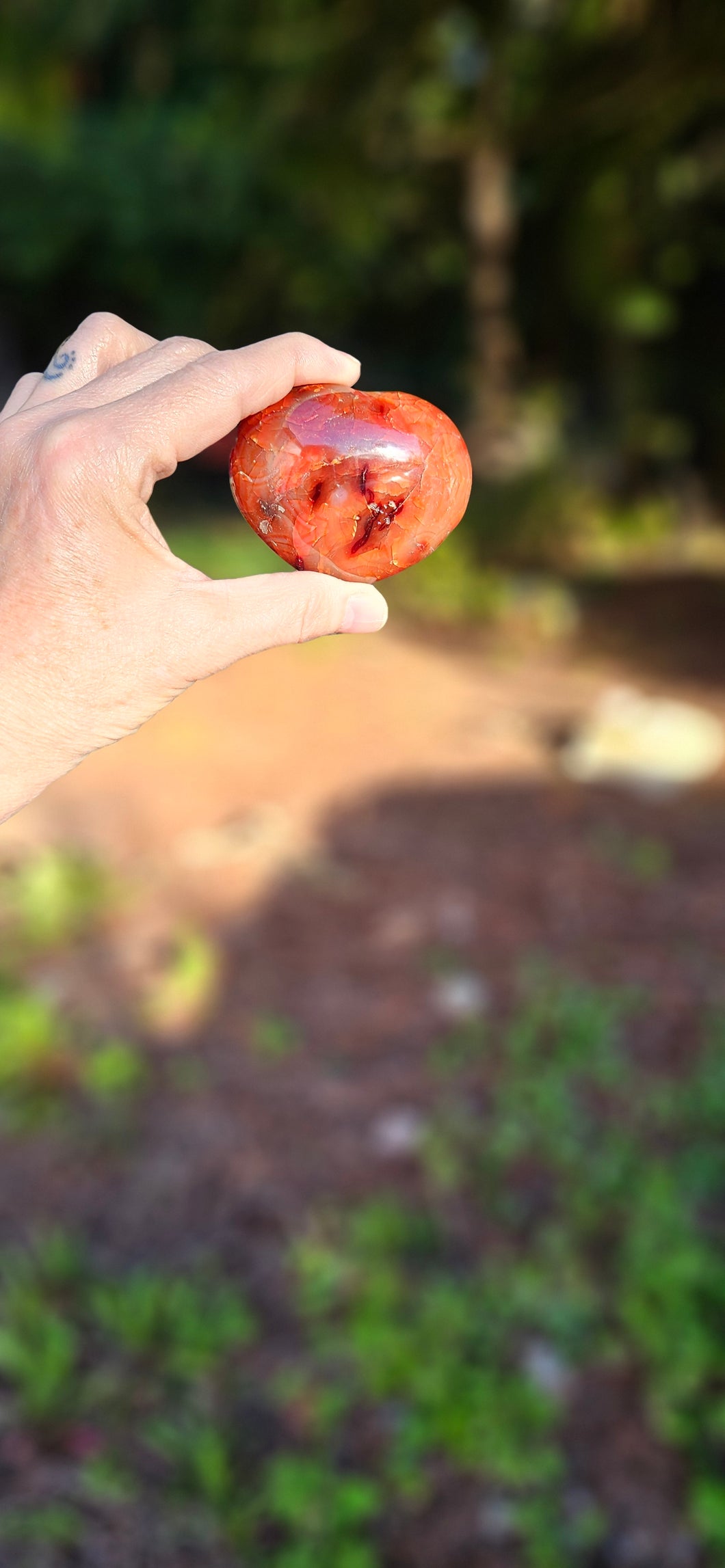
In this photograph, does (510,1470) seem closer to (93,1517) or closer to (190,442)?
(93,1517)

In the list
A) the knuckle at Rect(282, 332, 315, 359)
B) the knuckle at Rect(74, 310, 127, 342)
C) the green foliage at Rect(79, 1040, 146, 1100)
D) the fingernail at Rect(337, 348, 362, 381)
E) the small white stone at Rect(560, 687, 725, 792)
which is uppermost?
the knuckle at Rect(74, 310, 127, 342)

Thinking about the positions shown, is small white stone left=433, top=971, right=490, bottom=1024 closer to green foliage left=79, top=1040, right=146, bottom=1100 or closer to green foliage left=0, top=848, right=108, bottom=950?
green foliage left=79, top=1040, right=146, bottom=1100

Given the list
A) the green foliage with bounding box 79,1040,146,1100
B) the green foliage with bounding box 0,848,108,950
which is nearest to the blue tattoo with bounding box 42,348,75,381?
the green foliage with bounding box 79,1040,146,1100

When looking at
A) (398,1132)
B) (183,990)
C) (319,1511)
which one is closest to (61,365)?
(319,1511)

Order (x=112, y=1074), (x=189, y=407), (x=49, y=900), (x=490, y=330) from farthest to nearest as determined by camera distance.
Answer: (x=490, y=330)
(x=49, y=900)
(x=112, y=1074)
(x=189, y=407)

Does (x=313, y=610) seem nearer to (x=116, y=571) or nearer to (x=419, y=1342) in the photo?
(x=116, y=571)

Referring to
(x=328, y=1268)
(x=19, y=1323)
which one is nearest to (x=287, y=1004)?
(x=328, y=1268)

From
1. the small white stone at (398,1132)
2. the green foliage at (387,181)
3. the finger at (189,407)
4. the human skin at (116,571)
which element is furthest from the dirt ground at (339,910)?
the green foliage at (387,181)
